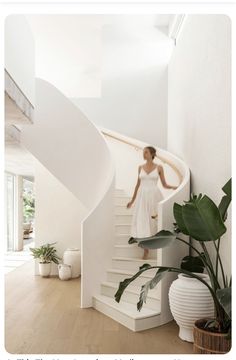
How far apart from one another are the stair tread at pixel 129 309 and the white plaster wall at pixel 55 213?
8.29 feet

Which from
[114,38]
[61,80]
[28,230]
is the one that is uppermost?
[114,38]

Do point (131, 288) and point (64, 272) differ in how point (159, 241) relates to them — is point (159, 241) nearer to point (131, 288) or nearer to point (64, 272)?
point (131, 288)

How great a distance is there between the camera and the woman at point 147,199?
16.8 ft

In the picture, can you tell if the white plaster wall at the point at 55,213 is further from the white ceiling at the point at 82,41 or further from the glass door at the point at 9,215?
the glass door at the point at 9,215

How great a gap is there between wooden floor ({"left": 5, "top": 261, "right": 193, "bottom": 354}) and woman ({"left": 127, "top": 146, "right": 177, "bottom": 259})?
3.90 feet

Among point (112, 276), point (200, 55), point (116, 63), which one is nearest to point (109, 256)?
point (112, 276)

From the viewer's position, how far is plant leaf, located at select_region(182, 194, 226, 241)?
2.80 metres

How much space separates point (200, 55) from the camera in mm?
4949

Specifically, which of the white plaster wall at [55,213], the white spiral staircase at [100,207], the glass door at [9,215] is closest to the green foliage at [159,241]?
the white spiral staircase at [100,207]

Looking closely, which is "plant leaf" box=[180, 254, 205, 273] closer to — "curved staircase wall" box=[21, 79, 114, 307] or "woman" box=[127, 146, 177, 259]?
"woman" box=[127, 146, 177, 259]

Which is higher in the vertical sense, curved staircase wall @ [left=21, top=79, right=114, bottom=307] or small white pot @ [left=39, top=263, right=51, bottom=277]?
curved staircase wall @ [left=21, top=79, right=114, bottom=307]

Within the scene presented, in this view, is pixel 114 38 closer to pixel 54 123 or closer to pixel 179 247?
pixel 54 123

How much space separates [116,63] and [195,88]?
357cm

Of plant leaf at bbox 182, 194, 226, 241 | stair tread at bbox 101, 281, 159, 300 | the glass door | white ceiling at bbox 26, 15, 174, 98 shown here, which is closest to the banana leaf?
plant leaf at bbox 182, 194, 226, 241
